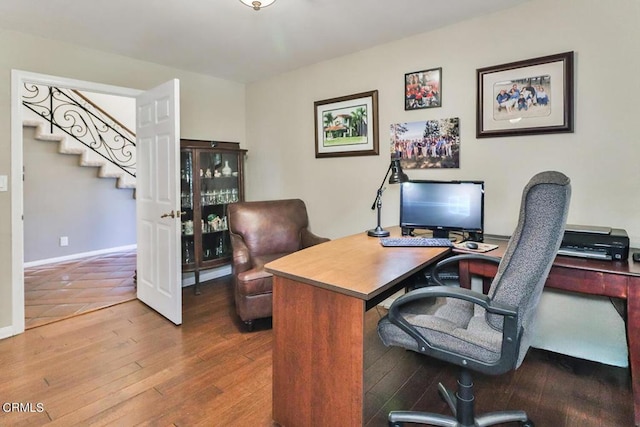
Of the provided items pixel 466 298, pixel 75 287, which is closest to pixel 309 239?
pixel 466 298

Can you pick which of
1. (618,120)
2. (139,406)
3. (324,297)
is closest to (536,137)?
(618,120)

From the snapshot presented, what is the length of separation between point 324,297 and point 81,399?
1495mm

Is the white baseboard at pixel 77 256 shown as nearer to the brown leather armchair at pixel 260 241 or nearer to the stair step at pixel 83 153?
the stair step at pixel 83 153

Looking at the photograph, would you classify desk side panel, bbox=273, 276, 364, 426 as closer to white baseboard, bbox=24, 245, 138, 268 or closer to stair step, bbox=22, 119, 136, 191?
white baseboard, bbox=24, 245, 138, 268

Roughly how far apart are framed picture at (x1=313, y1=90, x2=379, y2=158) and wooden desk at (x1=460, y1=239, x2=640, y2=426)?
1703 mm

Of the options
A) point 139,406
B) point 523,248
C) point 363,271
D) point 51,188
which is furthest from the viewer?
point 51,188

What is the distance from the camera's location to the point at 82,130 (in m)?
4.93

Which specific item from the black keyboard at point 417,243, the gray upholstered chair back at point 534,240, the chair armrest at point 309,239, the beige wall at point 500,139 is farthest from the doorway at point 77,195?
the gray upholstered chair back at point 534,240

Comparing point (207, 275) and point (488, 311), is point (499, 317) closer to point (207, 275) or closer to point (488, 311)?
point (488, 311)

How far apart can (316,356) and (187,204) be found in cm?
263

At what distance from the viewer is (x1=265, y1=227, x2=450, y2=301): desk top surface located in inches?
55.5

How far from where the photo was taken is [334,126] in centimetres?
334

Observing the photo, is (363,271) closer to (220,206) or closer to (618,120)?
(618,120)

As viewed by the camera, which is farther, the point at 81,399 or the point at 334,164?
the point at 334,164
